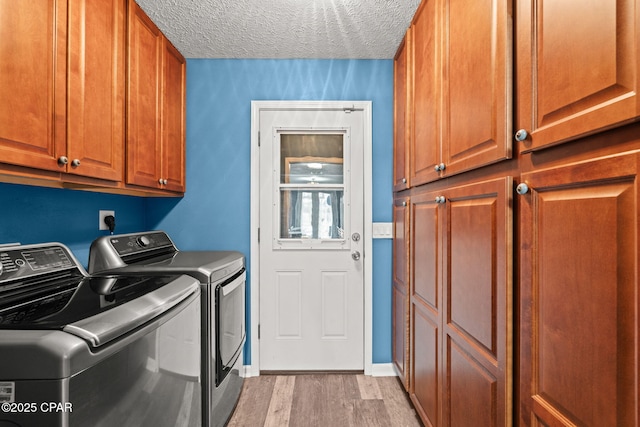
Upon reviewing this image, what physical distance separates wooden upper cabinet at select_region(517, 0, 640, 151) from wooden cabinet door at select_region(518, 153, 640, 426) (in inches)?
3.7

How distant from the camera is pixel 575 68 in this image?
2.42ft

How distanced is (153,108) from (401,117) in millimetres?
1525

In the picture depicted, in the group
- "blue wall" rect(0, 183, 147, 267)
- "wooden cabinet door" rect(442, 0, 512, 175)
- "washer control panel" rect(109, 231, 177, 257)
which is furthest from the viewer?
"washer control panel" rect(109, 231, 177, 257)

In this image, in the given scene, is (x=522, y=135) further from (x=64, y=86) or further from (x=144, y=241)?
(x=144, y=241)

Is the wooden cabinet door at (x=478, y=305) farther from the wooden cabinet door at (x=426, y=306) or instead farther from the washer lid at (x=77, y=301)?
the washer lid at (x=77, y=301)

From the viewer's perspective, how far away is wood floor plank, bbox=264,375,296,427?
1.96 meters

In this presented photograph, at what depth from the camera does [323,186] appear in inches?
99.5

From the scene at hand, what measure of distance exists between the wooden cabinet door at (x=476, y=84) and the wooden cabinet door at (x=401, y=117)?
598 mm

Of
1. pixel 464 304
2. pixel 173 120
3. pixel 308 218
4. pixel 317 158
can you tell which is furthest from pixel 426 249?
pixel 173 120

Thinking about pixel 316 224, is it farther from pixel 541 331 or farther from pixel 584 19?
pixel 584 19

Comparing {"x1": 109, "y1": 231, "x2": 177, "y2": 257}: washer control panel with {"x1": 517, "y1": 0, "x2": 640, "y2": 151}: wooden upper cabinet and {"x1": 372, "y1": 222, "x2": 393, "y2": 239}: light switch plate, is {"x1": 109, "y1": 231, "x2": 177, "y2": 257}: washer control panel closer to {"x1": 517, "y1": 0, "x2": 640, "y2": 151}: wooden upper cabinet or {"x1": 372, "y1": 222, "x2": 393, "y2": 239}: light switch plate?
{"x1": 372, "y1": 222, "x2": 393, "y2": 239}: light switch plate

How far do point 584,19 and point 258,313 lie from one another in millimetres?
2318

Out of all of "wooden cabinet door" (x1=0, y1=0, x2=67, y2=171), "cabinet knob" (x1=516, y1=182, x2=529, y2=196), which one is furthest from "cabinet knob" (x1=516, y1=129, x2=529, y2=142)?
"wooden cabinet door" (x1=0, y1=0, x2=67, y2=171)

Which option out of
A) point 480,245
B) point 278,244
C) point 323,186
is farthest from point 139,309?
point 323,186
